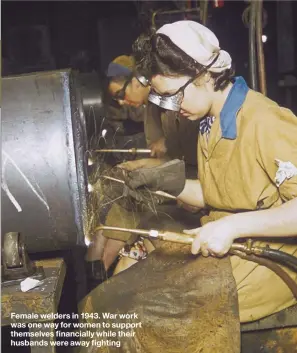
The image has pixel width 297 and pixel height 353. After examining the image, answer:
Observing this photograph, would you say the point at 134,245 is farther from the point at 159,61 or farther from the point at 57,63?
the point at 57,63

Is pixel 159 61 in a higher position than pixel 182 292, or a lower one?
higher

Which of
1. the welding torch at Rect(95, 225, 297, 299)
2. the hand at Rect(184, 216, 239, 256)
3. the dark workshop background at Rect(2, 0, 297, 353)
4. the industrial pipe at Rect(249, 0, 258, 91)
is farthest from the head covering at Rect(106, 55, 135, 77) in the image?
the dark workshop background at Rect(2, 0, 297, 353)

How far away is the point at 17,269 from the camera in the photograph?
6.25 feet

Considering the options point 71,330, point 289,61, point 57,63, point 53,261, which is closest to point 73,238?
point 53,261

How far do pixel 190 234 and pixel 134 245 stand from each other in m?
0.76

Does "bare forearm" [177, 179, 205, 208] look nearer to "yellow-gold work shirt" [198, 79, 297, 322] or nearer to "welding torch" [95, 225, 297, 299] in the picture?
"yellow-gold work shirt" [198, 79, 297, 322]

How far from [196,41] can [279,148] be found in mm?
514

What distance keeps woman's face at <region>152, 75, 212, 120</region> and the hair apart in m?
0.03

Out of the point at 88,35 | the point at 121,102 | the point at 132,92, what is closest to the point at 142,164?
the point at 132,92

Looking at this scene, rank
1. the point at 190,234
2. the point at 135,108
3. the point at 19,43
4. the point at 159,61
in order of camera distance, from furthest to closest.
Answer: the point at 19,43 → the point at 135,108 → the point at 190,234 → the point at 159,61

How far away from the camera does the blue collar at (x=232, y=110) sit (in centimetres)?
195

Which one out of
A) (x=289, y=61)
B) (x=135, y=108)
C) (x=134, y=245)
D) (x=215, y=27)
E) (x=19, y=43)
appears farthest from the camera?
(x=19, y=43)

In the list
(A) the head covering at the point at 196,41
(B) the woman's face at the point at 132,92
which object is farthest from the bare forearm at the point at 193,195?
(B) the woman's face at the point at 132,92

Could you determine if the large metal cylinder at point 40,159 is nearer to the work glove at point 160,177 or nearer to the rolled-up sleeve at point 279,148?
the work glove at point 160,177
